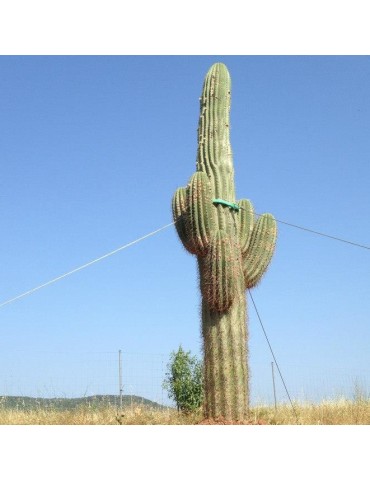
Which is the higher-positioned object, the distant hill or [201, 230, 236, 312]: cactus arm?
[201, 230, 236, 312]: cactus arm

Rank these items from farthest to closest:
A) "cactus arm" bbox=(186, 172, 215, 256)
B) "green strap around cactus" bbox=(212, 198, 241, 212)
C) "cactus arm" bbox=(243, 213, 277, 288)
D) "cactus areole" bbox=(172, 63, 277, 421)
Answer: "cactus arm" bbox=(243, 213, 277, 288) → "green strap around cactus" bbox=(212, 198, 241, 212) → "cactus arm" bbox=(186, 172, 215, 256) → "cactus areole" bbox=(172, 63, 277, 421)

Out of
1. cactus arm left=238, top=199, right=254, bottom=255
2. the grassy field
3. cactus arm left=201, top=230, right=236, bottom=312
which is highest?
cactus arm left=238, top=199, right=254, bottom=255

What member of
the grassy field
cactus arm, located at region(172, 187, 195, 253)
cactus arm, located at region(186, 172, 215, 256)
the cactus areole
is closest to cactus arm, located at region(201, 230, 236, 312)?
the cactus areole

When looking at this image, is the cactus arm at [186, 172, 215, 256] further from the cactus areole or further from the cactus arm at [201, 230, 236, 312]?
the cactus arm at [201, 230, 236, 312]

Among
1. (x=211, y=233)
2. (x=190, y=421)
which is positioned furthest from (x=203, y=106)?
(x=190, y=421)

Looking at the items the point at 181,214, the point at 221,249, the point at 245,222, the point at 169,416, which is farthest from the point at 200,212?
the point at 169,416

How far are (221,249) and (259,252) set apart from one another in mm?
768

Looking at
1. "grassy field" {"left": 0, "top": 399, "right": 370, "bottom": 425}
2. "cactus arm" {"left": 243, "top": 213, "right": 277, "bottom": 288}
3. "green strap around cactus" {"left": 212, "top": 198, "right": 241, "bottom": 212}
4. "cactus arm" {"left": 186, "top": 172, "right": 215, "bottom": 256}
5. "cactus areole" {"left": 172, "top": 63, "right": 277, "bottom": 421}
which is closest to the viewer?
"grassy field" {"left": 0, "top": 399, "right": 370, "bottom": 425}

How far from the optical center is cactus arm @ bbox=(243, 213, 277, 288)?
7715 millimetres

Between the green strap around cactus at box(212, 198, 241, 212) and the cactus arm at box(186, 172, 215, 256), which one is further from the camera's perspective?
the green strap around cactus at box(212, 198, 241, 212)

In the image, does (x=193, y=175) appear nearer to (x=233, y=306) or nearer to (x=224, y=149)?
(x=224, y=149)
